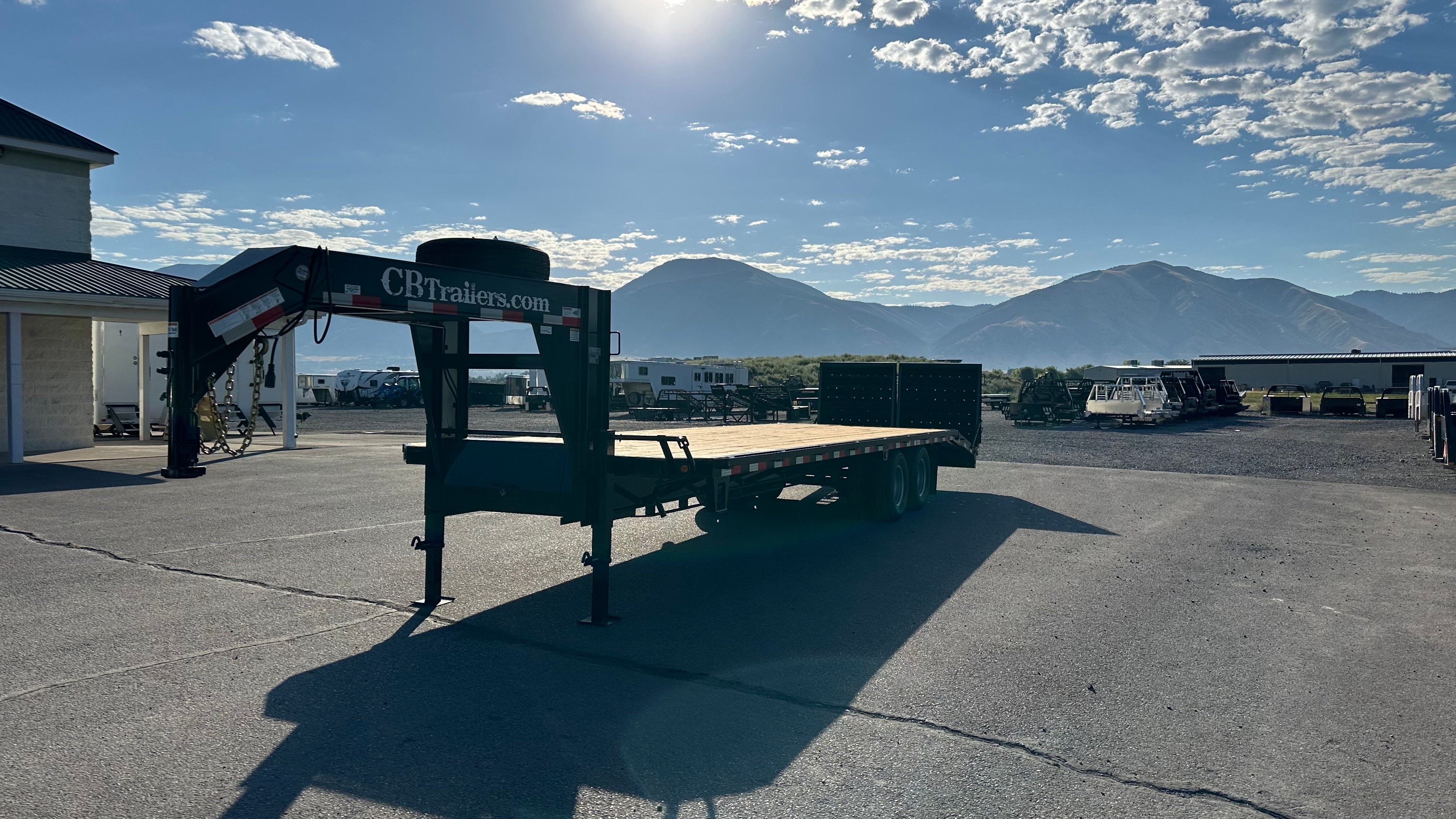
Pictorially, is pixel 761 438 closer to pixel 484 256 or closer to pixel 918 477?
pixel 918 477

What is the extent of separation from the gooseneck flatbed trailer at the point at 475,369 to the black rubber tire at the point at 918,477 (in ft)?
12.5

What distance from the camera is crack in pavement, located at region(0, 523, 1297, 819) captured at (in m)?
3.78

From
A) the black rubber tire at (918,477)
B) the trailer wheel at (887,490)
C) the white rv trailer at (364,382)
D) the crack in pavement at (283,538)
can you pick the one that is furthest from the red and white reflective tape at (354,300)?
the white rv trailer at (364,382)

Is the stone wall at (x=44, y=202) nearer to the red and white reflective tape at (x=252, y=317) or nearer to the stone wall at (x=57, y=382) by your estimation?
the stone wall at (x=57, y=382)

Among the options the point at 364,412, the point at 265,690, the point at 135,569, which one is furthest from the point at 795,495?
the point at 364,412

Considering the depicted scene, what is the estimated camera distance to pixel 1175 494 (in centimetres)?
1377

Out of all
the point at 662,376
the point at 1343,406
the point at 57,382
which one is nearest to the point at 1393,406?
the point at 1343,406

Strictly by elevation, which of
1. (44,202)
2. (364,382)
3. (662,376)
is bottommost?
(364,382)

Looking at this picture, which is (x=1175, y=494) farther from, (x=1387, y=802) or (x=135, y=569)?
(x=135, y=569)

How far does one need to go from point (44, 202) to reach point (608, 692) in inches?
835

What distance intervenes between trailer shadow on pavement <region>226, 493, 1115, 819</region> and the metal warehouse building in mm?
70072

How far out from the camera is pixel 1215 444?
24047 millimetres

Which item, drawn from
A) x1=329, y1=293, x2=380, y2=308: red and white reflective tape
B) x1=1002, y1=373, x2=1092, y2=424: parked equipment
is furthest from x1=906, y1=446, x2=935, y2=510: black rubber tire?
x1=1002, y1=373, x2=1092, y2=424: parked equipment

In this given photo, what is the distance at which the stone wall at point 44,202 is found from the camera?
18891 mm
